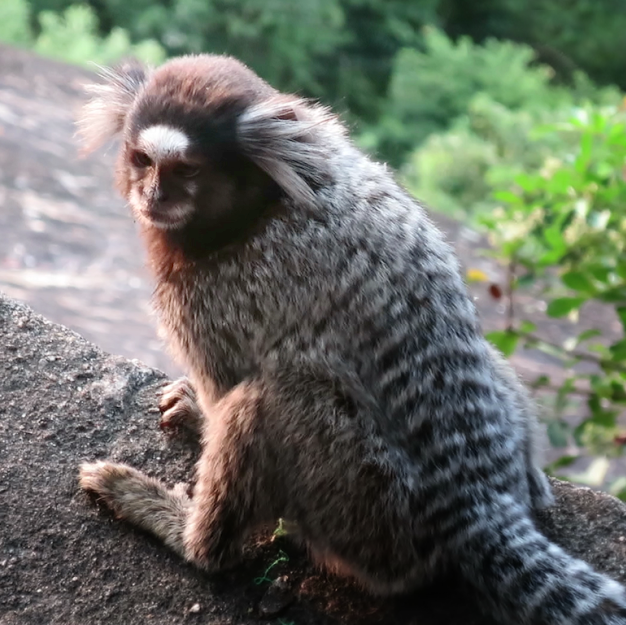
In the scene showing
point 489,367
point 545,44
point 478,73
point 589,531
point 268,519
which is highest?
point 545,44

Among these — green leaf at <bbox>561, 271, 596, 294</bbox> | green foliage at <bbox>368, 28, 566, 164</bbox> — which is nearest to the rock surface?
green leaf at <bbox>561, 271, 596, 294</bbox>

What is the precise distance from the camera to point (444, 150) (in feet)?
29.7

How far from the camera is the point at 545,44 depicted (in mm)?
12258

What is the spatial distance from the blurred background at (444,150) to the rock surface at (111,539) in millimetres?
673

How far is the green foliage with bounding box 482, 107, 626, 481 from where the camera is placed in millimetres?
3215

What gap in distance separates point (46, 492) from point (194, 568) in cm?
51

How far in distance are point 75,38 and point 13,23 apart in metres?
0.80

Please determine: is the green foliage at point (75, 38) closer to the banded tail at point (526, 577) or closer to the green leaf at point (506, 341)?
the green leaf at point (506, 341)

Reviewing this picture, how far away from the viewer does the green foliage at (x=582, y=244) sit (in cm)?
322

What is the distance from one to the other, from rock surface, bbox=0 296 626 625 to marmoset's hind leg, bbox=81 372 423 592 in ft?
0.39

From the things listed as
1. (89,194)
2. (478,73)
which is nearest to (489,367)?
(89,194)

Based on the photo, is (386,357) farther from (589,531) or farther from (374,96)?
(374,96)

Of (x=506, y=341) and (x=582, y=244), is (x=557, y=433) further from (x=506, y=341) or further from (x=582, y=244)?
(x=582, y=244)

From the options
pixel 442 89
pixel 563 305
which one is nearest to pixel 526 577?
pixel 563 305
